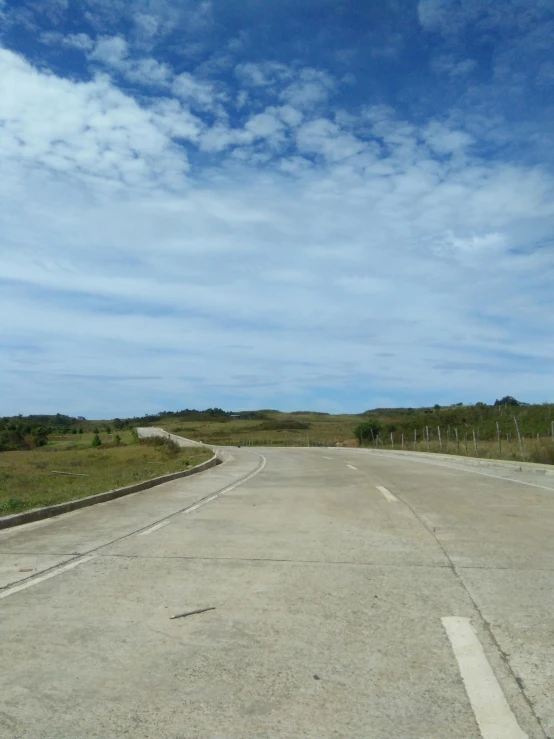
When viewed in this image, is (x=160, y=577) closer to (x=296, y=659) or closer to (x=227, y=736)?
(x=296, y=659)

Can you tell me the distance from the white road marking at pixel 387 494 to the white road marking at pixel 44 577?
25.8 ft

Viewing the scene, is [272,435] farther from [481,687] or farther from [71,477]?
[481,687]

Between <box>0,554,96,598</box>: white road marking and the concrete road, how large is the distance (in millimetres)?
36

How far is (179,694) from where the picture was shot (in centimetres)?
438

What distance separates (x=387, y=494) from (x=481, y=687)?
38.8ft

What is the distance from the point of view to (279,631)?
561 centimetres

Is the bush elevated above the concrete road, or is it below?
above

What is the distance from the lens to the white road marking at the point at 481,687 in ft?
12.7

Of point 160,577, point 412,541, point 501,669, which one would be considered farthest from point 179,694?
point 412,541

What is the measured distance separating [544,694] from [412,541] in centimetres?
536

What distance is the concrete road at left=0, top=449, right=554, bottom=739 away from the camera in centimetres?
407

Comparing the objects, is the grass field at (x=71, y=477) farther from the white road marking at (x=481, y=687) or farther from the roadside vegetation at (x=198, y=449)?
the white road marking at (x=481, y=687)

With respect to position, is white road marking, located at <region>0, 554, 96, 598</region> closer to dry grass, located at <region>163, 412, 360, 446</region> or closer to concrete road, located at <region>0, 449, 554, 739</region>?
concrete road, located at <region>0, 449, 554, 739</region>

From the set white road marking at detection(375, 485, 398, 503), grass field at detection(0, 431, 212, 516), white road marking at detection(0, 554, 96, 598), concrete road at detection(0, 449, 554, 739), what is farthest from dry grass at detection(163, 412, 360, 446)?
white road marking at detection(0, 554, 96, 598)
